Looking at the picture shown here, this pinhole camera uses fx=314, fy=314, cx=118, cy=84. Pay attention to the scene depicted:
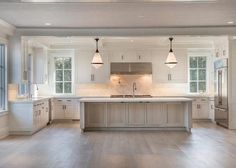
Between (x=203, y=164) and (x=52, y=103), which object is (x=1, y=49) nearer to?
(x=52, y=103)

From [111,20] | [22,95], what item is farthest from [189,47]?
[22,95]

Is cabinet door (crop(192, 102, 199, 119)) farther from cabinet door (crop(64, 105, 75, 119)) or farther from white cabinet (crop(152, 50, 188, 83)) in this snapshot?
cabinet door (crop(64, 105, 75, 119))

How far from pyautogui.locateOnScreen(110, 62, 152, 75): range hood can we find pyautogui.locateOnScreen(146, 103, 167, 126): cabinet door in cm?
238

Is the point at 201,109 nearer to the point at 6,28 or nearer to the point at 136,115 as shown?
the point at 136,115

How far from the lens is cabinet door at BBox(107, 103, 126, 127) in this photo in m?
8.85

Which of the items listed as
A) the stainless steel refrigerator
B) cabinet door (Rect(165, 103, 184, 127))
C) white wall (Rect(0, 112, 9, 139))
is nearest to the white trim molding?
white wall (Rect(0, 112, 9, 139))

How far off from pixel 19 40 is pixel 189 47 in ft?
19.5

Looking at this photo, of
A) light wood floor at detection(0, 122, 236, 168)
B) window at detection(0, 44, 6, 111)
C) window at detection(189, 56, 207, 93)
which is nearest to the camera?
light wood floor at detection(0, 122, 236, 168)

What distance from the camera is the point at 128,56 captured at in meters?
11.1

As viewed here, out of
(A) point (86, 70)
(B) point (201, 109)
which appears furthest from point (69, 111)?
(B) point (201, 109)

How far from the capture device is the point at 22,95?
30.9ft

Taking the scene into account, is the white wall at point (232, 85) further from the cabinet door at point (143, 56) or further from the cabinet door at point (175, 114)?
the cabinet door at point (143, 56)

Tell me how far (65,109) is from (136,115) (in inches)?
128

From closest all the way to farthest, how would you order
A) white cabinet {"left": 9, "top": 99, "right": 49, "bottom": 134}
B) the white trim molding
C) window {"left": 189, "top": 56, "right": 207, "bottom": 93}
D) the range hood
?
the white trim molding, white cabinet {"left": 9, "top": 99, "right": 49, "bottom": 134}, the range hood, window {"left": 189, "top": 56, "right": 207, "bottom": 93}
